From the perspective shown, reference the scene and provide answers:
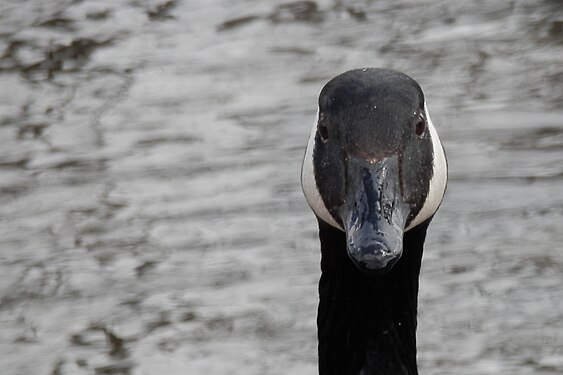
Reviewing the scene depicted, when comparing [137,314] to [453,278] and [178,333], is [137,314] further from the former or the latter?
[453,278]

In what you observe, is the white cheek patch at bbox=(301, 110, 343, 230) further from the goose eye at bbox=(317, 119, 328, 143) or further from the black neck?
the black neck

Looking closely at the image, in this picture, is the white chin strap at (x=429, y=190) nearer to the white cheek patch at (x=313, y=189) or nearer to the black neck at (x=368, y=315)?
the white cheek patch at (x=313, y=189)

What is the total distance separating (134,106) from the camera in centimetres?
898

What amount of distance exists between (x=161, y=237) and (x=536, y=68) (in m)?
2.94

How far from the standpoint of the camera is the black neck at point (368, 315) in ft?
16.2

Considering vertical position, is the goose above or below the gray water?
above

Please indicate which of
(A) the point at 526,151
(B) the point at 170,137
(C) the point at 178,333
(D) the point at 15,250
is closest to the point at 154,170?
(B) the point at 170,137

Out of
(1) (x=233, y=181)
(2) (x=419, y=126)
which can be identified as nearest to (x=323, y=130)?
(2) (x=419, y=126)

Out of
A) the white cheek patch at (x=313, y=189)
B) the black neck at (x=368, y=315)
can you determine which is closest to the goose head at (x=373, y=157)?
the white cheek patch at (x=313, y=189)

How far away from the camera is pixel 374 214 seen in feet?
13.8

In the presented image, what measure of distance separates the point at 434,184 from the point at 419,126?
7.7 inches

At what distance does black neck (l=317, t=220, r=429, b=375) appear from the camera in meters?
4.93

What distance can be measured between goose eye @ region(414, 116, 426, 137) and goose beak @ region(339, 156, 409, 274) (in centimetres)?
19

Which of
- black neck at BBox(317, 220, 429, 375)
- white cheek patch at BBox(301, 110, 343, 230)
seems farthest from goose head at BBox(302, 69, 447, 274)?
black neck at BBox(317, 220, 429, 375)
